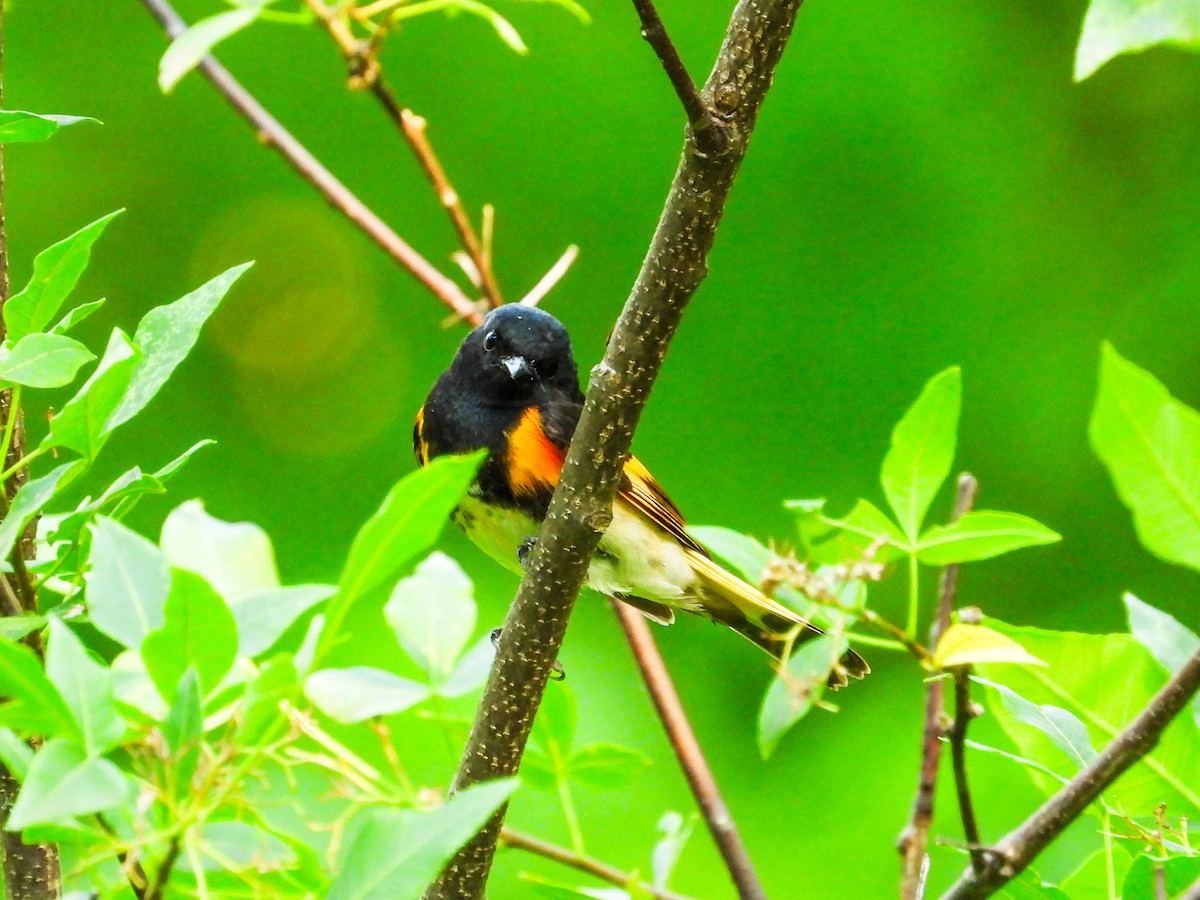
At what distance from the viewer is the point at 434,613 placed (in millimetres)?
772

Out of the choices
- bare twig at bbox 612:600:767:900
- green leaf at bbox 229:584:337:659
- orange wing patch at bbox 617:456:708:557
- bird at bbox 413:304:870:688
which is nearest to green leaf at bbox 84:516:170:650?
green leaf at bbox 229:584:337:659

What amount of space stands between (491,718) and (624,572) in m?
0.92

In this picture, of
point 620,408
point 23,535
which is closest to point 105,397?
point 23,535

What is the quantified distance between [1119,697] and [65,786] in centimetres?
52

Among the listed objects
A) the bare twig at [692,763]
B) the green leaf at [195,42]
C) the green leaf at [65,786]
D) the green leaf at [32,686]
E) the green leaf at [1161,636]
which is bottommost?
the bare twig at [692,763]

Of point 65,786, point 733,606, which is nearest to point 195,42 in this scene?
point 65,786

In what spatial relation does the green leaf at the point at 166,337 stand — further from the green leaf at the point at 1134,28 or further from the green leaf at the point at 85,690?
the green leaf at the point at 1134,28

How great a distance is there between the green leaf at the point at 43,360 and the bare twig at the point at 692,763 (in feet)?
1.94

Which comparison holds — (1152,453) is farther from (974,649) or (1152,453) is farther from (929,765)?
(929,765)

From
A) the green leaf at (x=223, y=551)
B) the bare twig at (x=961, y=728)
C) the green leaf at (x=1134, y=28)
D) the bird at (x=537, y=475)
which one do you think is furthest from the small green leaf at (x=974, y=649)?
the bird at (x=537, y=475)

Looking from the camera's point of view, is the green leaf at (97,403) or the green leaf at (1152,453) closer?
the green leaf at (1152,453)

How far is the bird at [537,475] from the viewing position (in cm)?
161

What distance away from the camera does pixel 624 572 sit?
1.75 metres

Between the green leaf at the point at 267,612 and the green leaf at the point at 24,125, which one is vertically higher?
the green leaf at the point at 24,125
